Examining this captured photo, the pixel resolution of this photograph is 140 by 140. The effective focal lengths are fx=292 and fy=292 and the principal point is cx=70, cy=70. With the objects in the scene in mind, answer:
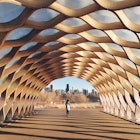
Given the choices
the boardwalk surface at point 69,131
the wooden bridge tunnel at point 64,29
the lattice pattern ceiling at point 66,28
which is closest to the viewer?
the lattice pattern ceiling at point 66,28

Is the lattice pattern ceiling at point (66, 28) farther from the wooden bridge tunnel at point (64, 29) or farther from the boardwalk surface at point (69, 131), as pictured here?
the boardwalk surface at point (69, 131)

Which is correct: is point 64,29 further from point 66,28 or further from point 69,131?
point 69,131

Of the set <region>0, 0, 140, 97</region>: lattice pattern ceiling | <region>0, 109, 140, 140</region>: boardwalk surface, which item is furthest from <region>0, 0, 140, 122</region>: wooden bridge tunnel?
→ <region>0, 109, 140, 140</region>: boardwalk surface

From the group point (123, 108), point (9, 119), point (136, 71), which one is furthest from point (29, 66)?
point (123, 108)

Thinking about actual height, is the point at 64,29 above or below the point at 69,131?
above

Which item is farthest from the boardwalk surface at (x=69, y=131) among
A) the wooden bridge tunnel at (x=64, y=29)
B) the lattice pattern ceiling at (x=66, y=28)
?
the lattice pattern ceiling at (x=66, y=28)

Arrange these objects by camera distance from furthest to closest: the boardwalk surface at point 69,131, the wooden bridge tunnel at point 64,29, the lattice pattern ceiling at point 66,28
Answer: the boardwalk surface at point 69,131, the wooden bridge tunnel at point 64,29, the lattice pattern ceiling at point 66,28

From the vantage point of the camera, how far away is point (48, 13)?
20.5 meters

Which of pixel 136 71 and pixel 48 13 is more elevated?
pixel 48 13

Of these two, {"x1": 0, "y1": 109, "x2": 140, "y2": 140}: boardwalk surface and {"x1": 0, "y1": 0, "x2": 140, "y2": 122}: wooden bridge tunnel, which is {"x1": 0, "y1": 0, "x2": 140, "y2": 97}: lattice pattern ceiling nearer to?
{"x1": 0, "y1": 0, "x2": 140, "y2": 122}: wooden bridge tunnel

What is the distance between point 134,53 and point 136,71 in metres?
4.01

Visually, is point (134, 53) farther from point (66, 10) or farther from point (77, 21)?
point (66, 10)

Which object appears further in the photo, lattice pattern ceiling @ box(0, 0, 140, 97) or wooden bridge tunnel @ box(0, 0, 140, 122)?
wooden bridge tunnel @ box(0, 0, 140, 122)

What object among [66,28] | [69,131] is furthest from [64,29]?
[69,131]
